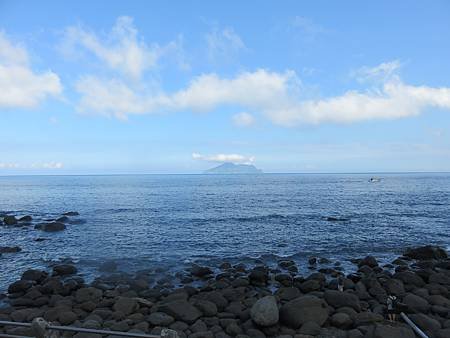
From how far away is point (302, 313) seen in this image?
10180mm

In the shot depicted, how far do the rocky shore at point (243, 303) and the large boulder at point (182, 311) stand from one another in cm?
3

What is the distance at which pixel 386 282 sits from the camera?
45.1 ft

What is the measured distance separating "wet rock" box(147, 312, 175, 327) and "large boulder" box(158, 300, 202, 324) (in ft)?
0.66

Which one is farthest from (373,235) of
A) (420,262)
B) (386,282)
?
(386,282)

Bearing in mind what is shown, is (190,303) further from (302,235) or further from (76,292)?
(302,235)

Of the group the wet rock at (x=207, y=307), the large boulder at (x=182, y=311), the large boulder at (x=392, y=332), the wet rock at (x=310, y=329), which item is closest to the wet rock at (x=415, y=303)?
the large boulder at (x=392, y=332)

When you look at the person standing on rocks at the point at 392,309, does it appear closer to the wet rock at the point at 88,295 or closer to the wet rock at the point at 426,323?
the wet rock at the point at 426,323

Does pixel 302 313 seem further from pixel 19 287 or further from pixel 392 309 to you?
pixel 19 287

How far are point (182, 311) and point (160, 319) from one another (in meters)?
0.75

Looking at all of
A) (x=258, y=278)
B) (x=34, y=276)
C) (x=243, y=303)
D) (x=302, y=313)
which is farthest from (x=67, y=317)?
(x=258, y=278)

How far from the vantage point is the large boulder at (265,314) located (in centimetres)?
988

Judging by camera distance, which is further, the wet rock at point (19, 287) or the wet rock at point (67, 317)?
the wet rock at point (19, 287)

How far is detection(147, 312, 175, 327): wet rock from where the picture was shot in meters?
10.3

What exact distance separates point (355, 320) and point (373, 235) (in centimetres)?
1807
